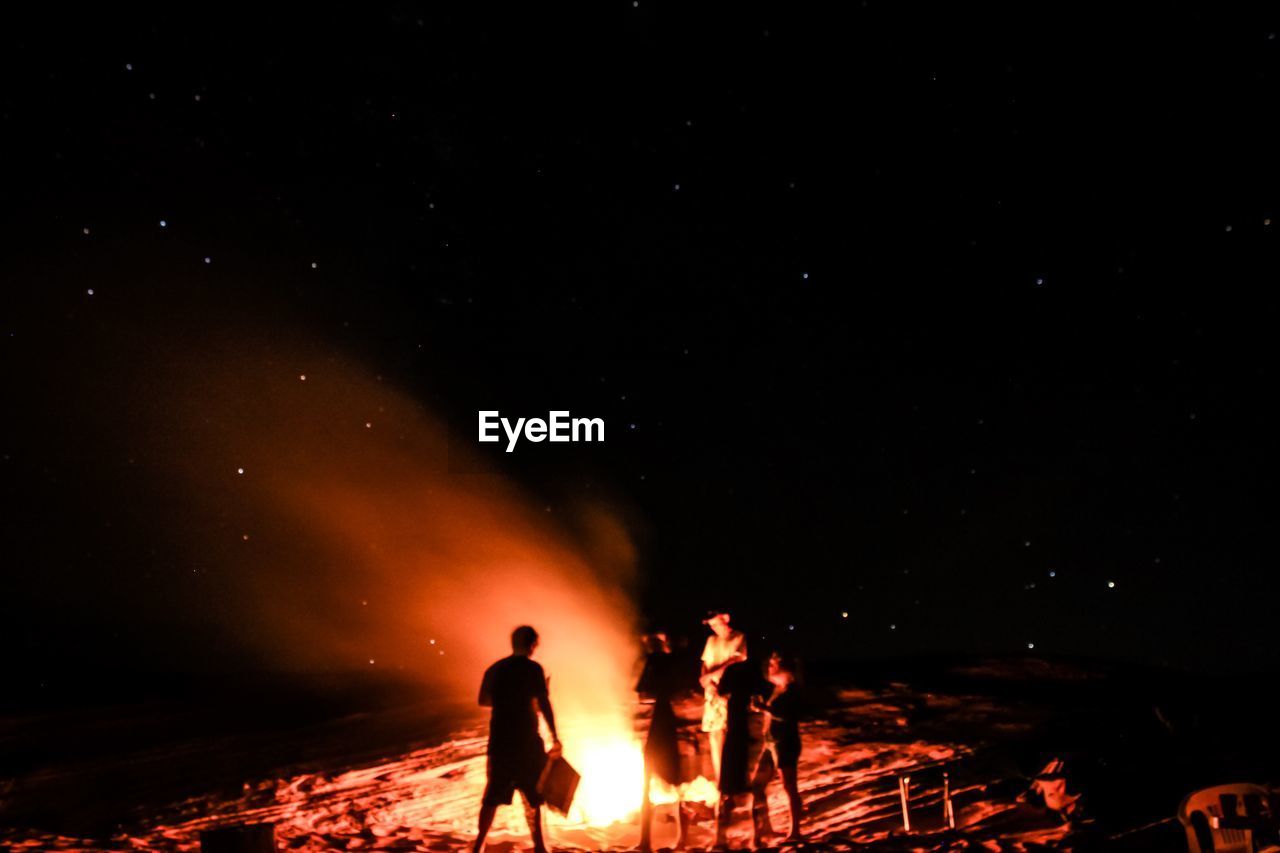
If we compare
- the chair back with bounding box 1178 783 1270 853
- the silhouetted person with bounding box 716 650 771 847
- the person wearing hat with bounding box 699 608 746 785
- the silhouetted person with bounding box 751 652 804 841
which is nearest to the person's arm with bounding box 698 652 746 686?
the person wearing hat with bounding box 699 608 746 785

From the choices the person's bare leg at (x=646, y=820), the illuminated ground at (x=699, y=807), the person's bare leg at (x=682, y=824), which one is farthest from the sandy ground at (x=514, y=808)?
the person's bare leg at (x=646, y=820)

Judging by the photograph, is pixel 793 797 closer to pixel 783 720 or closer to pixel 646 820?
pixel 783 720

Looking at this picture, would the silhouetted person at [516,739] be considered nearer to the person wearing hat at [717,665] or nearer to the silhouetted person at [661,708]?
the silhouetted person at [661,708]

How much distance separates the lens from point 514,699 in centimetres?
640

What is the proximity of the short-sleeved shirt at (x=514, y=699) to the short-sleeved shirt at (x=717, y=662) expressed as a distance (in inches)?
63.3

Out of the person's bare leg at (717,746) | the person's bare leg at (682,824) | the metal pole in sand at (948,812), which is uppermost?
the person's bare leg at (717,746)

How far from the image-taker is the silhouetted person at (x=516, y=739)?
634cm

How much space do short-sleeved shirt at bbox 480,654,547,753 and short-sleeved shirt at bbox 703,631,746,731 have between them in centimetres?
161

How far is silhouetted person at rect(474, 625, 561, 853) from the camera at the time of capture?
6336 mm

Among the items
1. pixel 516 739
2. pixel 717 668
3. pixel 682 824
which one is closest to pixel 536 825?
pixel 516 739

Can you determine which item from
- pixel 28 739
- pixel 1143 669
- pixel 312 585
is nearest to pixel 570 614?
pixel 312 585

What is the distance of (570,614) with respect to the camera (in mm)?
17781

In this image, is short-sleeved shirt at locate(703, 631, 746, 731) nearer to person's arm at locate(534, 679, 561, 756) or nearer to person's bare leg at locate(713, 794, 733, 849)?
person's bare leg at locate(713, 794, 733, 849)

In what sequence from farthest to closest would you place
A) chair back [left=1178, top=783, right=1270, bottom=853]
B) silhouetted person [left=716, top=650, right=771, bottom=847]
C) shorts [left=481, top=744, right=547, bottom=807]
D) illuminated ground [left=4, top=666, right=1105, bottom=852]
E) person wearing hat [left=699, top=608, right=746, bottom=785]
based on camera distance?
illuminated ground [left=4, top=666, right=1105, bottom=852] < person wearing hat [left=699, top=608, right=746, bottom=785] < silhouetted person [left=716, top=650, right=771, bottom=847] < shorts [left=481, top=744, right=547, bottom=807] < chair back [left=1178, top=783, right=1270, bottom=853]
